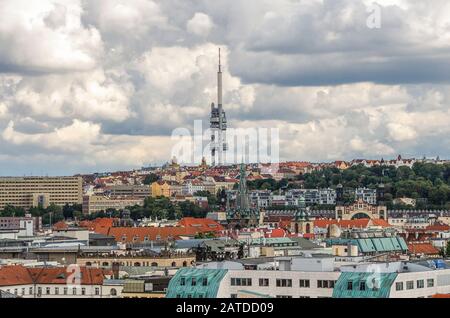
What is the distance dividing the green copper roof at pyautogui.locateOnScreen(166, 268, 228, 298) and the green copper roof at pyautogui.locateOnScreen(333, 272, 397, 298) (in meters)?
2.50

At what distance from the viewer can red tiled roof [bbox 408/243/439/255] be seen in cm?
6121

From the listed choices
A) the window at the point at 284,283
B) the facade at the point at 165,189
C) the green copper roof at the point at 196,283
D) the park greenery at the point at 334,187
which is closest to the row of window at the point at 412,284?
the window at the point at 284,283

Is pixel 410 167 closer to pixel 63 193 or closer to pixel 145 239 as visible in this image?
pixel 63 193

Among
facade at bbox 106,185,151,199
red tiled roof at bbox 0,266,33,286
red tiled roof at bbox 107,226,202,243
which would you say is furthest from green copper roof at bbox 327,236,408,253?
facade at bbox 106,185,151,199

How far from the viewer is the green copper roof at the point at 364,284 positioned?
928 inches

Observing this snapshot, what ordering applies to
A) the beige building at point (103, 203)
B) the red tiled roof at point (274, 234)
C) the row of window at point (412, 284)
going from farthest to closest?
the beige building at point (103, 203) → the red tiled roof at point (274, 234) → the row of window at point (412, 284)

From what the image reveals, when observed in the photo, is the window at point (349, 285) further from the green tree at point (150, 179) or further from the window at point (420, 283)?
the green tree at point (150, 179)

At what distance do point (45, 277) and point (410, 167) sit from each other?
119578mm

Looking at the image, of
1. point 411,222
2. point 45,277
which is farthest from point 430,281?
point 411,222

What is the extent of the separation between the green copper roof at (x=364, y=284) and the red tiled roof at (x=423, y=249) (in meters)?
36.0

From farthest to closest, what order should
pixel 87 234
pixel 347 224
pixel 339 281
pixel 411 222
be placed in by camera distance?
pixel 411 222 < pixel 347 224 < pixel 87 234 < pixel 339 281

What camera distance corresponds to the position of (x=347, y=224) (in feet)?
297

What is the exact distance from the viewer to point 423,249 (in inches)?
2511
